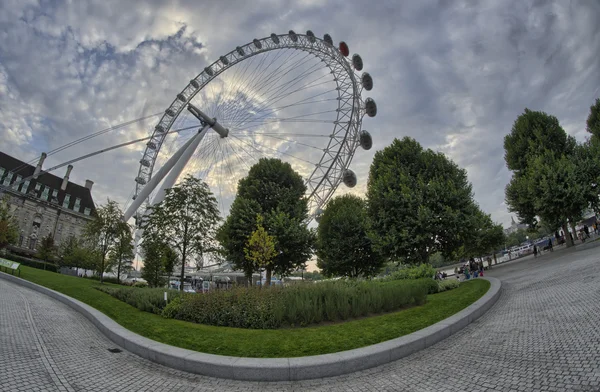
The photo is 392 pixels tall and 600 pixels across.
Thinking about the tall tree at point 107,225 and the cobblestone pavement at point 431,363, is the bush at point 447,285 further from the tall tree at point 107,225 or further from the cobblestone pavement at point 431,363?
the tall tree at point 107,225

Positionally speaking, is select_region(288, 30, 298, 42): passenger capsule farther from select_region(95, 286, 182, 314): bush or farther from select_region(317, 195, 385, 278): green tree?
select_region(95, 286, 182, 314): bush

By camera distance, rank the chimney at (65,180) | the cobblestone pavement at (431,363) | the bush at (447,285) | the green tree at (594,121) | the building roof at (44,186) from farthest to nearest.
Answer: the chimney at (65,180) → the building roof at (44,186) → the green tree at (594,121) → the bush at (447,285) → the cobblestone pavement at (431,363)

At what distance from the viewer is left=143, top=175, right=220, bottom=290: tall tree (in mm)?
24422

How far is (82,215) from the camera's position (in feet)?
271

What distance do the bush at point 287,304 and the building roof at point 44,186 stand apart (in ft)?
243

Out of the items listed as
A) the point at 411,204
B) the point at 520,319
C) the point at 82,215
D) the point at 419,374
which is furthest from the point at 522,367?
the point at 82,215

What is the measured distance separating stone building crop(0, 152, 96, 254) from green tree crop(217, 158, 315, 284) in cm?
5571

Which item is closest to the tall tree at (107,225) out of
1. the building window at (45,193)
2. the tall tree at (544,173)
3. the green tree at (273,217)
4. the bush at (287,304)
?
the green tree at (273,217)

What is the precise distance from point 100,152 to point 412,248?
27.7m

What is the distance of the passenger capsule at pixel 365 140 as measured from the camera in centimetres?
3600

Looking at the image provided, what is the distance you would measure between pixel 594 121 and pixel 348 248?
35.1 m

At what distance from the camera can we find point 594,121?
37.0m

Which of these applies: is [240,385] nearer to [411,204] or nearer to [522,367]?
[522,367]

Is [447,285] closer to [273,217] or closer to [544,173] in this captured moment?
[273,217]
